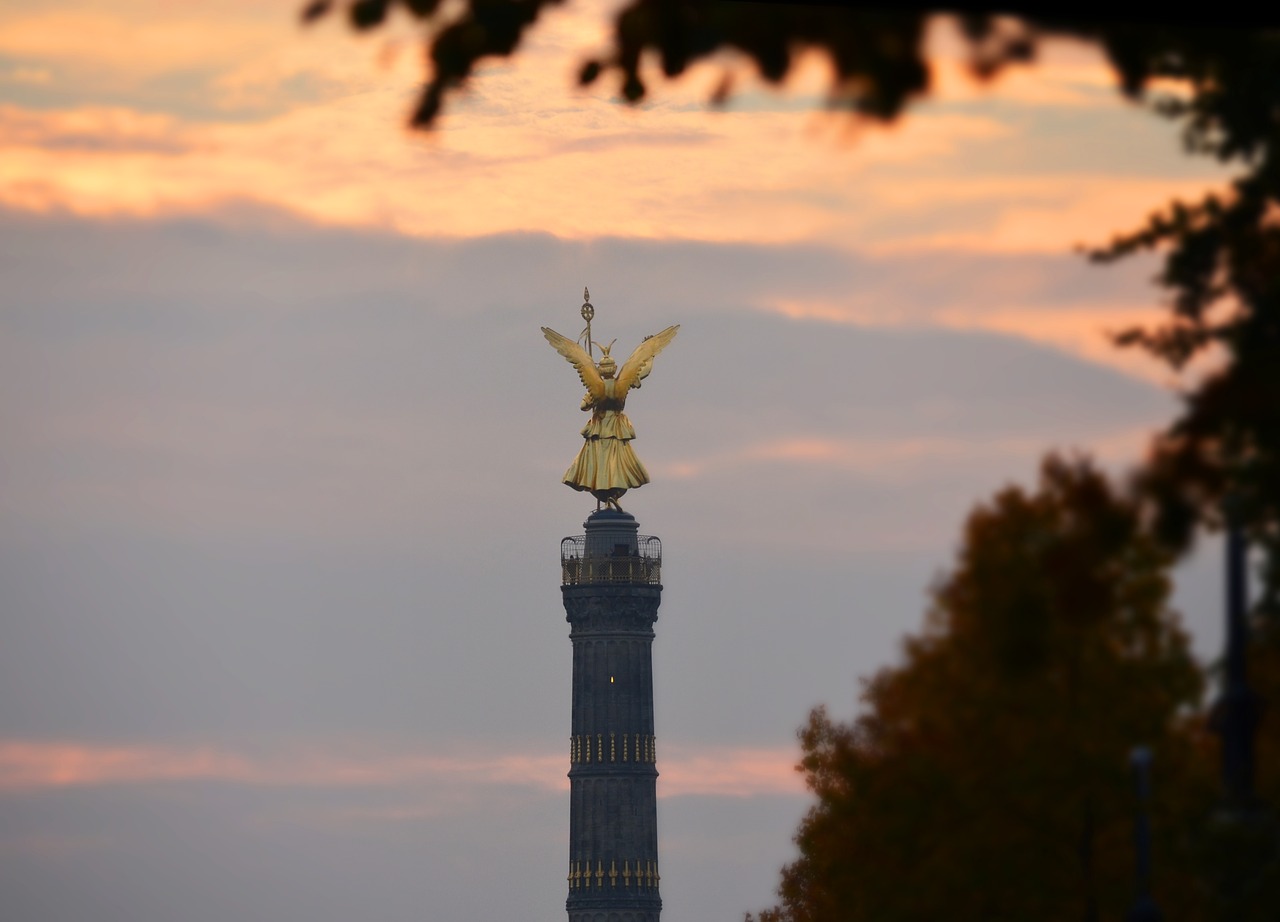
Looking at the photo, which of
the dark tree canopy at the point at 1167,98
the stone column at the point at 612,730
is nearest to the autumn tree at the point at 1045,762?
the dark tree canopy at the point at 1167,98

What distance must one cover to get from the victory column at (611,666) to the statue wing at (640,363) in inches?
1.3

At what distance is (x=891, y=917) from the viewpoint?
34.3 m

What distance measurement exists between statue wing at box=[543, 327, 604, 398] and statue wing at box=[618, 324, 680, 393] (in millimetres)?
831

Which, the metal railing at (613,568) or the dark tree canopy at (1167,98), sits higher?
the metal railing at (613,568)

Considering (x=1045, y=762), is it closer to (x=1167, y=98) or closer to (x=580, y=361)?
(x=1167, y=98)

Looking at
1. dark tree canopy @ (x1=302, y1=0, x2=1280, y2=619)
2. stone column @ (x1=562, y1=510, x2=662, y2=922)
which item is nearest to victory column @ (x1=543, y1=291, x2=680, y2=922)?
stone column @ (x1=562, y1=510, x2=662, y2=922)

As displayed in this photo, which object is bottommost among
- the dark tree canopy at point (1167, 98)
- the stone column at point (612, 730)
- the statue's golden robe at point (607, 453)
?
the dark tree canopy at point (1167, 98)

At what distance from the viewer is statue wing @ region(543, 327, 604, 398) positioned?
9356 centimetres

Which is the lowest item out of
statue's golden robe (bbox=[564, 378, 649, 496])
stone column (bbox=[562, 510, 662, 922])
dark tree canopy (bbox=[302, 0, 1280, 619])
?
dark tree canopy (bbox=[302, 0, 1280, 619])

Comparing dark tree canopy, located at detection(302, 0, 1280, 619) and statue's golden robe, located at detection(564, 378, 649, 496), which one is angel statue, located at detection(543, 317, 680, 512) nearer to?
statue's golden robe, located at detection(564, 378, 649, 496)

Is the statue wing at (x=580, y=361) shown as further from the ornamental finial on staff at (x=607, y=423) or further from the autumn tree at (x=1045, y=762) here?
the autumn tree at (x=1045, y=762)

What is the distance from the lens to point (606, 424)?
9438cm

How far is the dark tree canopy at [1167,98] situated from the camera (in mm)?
13703

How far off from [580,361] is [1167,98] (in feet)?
243
